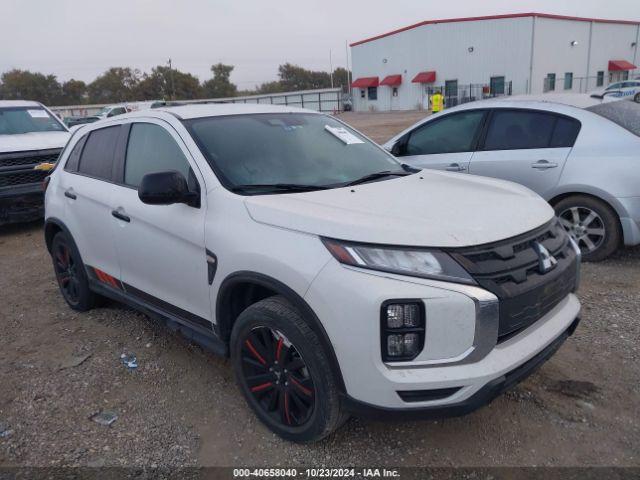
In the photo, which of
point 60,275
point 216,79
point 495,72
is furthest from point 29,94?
point 60,275

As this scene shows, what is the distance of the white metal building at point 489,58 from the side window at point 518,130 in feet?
127

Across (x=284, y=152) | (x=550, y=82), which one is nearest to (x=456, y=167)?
(x=284, y=152)

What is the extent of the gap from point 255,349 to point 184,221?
89cm

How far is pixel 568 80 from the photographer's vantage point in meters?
45.9

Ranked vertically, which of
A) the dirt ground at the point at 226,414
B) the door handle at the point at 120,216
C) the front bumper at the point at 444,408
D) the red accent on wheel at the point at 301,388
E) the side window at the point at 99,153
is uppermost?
the side window at the point at 99,153

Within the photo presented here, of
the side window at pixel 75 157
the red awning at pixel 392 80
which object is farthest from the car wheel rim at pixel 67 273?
the red awning at pixel 392 80

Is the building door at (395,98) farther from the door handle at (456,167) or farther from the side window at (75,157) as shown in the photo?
the side window at (75,157)

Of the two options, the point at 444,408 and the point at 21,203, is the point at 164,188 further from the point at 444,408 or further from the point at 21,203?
the point at 21,203

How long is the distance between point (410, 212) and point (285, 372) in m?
1.03

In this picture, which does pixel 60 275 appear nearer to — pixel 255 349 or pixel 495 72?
pixel 255 349

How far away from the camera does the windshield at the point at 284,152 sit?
10.3ft

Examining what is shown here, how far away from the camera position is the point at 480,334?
2.26 m

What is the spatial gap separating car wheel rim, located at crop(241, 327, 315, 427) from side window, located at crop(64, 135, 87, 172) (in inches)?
105

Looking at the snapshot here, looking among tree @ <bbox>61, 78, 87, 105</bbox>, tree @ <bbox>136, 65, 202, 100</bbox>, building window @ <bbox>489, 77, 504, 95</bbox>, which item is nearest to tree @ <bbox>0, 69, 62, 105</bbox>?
tree @ <bbox>61, 78, 87, 105</bbox>
